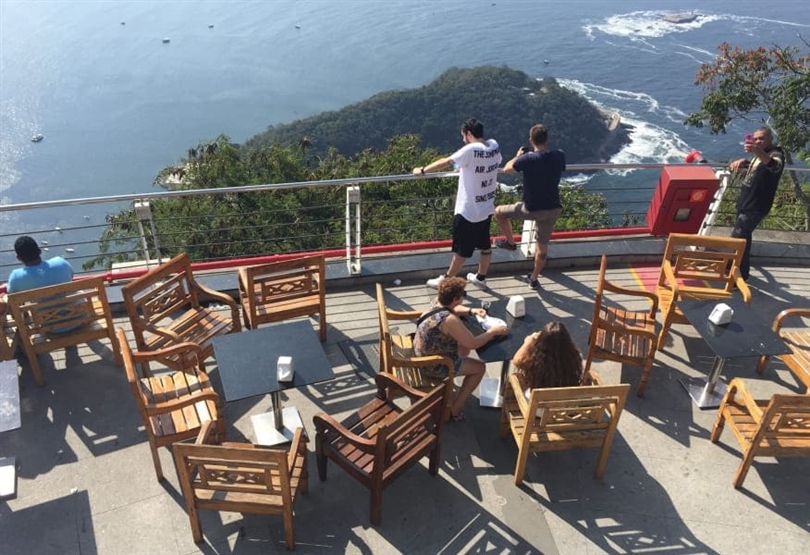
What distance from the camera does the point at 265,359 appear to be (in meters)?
4.44

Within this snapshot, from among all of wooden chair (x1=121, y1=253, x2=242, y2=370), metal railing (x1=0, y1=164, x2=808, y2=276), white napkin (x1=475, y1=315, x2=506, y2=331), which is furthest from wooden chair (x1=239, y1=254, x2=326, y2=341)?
white napkin (x1=475, y1=315, x2=506, y2=331)

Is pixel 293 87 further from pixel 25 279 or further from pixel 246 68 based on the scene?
pixel 25 279

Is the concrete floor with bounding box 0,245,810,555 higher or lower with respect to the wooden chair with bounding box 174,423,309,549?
lower

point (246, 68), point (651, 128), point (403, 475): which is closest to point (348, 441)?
point (403, 475)

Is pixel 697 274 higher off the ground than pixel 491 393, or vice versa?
pixel 697 274

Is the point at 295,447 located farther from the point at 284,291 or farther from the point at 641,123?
the point at 641,123

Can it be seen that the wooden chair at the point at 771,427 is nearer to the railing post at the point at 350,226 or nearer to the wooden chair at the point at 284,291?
the wooden chair at the point at 284,291

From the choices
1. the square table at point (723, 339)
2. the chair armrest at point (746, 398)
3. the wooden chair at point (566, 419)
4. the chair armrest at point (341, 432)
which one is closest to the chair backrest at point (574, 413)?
the wooden chair at point (566, 419)

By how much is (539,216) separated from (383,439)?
11.6 ft

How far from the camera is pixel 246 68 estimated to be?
109 m

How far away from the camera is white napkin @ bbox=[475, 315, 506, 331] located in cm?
476

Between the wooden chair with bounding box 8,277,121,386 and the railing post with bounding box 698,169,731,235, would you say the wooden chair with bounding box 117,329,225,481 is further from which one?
the railing post with bounding box 698,169,731,235

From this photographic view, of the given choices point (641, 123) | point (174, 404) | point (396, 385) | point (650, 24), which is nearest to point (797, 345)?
point (396, 385)

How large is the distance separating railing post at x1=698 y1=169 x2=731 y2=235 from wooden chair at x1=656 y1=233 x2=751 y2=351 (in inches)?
47.2
